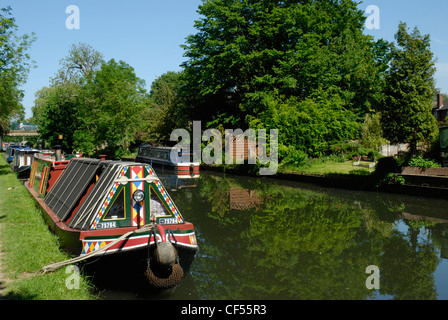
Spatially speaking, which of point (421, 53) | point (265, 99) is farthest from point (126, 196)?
point (421, 53)

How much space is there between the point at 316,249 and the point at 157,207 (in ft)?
14.4

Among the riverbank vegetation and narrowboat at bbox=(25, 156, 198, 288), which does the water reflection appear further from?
the riverbank vegetation

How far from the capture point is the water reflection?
23.4 feet

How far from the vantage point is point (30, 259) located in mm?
7230

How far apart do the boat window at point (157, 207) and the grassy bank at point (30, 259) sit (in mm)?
1807

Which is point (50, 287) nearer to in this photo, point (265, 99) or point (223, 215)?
point (223, 215)

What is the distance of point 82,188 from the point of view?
902 centimetres

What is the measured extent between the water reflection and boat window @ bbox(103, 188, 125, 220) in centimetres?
179

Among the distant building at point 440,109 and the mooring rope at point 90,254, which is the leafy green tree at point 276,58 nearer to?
the mooring rope at point 90,254

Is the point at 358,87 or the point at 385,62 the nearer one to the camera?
the point at 358,87

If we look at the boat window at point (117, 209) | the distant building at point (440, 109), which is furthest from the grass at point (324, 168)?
the distant building at point (440, 109)

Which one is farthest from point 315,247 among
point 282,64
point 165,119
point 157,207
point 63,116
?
point 63,116

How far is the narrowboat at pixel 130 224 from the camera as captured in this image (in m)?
6.52
